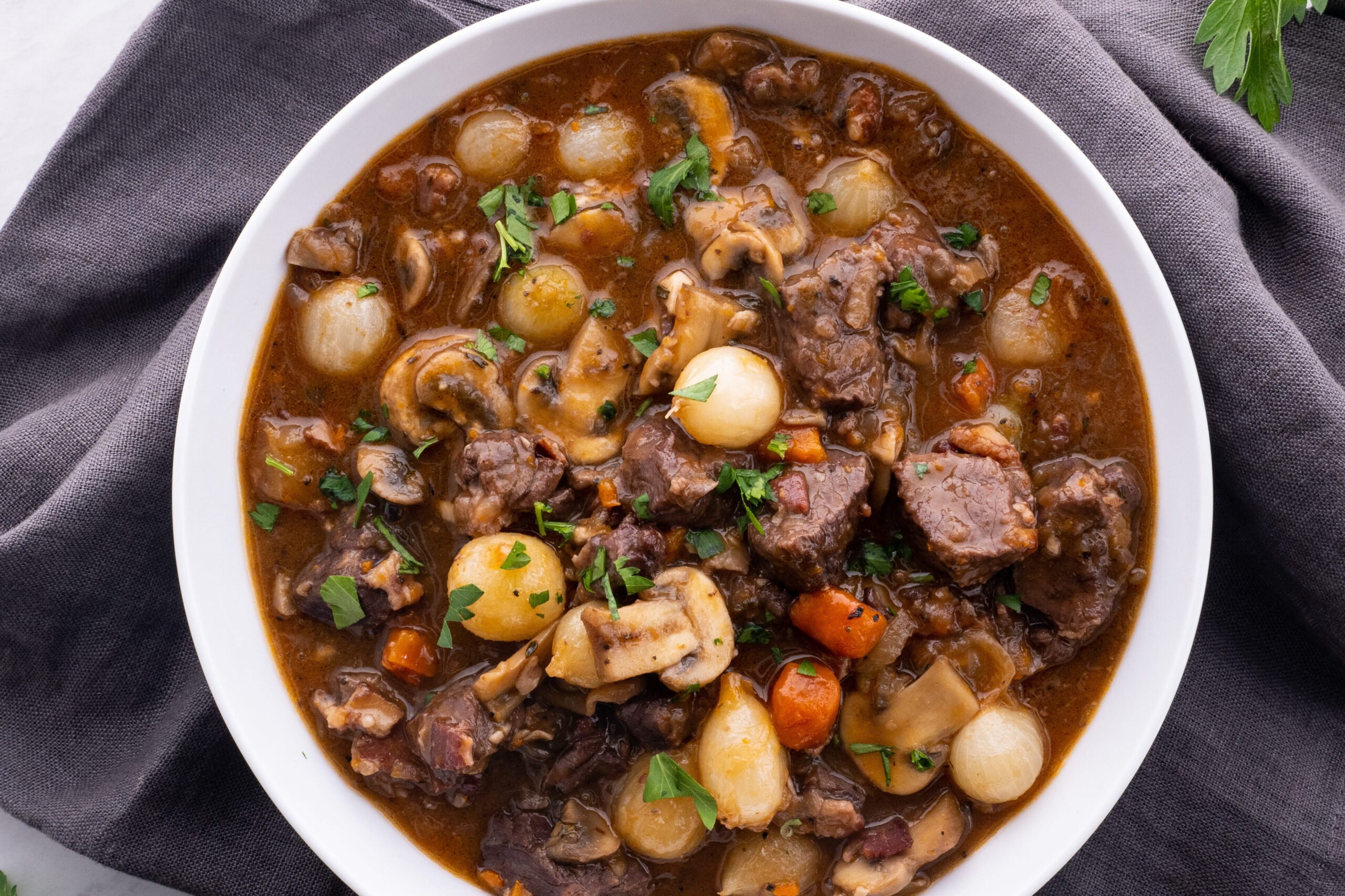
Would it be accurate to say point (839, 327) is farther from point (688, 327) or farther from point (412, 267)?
point (412, 267)

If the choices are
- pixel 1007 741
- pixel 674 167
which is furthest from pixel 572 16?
pixel 1007 741

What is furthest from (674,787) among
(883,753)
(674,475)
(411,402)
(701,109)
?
(701,109)

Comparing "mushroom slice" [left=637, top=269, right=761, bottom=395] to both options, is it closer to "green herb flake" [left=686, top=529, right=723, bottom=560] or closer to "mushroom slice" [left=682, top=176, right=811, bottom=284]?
"mushroom slice" [left=682, top=176, right=811, bottom=284]

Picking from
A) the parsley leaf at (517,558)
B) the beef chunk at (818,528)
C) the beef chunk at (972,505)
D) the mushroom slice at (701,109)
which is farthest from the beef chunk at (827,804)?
the mushroom slice at (701,109)

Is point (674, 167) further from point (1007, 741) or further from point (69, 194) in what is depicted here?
point (69, 194)

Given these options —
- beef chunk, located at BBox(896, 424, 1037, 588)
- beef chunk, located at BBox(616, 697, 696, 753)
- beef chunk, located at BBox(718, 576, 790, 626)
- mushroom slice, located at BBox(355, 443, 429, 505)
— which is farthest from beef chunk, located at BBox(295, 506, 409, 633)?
beef chunk, located at BBox(896, 424, 1037, 588)

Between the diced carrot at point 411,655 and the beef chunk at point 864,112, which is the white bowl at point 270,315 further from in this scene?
the diced carrot at point 411,655
